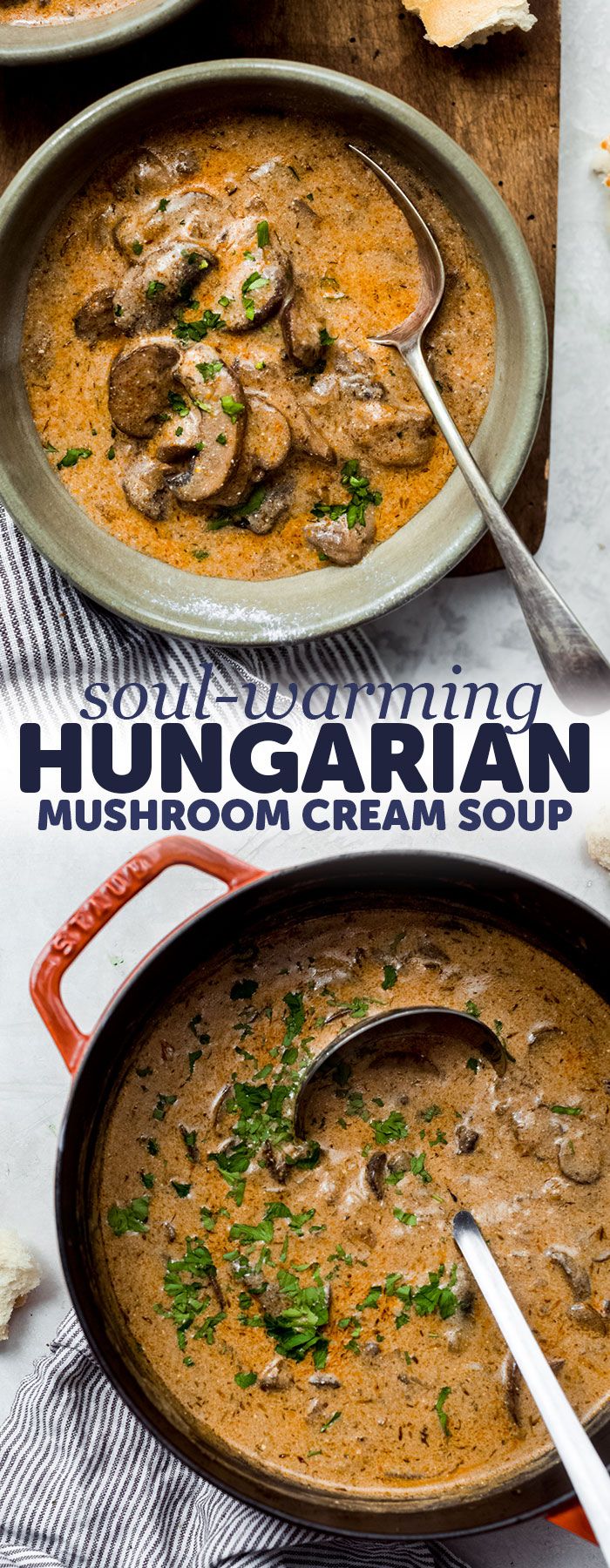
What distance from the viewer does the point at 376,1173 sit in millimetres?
2777

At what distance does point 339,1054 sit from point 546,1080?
0.41m

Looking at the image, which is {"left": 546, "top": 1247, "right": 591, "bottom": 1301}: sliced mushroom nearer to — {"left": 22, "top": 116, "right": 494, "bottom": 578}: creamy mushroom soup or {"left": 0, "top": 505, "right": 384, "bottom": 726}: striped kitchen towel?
{"left": 0, "top": 505, "right": 384, "bottom": 726}: striped kitchen towel

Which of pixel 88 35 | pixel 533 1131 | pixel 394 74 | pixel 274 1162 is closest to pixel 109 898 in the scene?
pixel 274 1162

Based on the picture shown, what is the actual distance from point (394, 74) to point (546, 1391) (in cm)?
255

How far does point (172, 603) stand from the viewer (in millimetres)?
2955

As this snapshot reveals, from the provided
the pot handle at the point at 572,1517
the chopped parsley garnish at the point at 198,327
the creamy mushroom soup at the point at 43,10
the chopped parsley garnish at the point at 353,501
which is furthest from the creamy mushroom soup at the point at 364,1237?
the creamy mushroom soup at the point at 43,10

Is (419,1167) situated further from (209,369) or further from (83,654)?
(209,369)

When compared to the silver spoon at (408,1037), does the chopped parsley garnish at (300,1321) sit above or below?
below

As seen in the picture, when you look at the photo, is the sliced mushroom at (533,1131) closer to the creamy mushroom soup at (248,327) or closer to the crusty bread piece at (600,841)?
the crusty bread piece at (600,841)

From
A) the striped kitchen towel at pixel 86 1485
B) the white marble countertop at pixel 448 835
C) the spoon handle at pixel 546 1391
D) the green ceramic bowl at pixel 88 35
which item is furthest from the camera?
the white marble countertop at pixel 448 835

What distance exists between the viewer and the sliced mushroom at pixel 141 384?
9.44 feet

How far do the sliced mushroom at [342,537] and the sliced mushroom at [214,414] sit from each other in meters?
0.21

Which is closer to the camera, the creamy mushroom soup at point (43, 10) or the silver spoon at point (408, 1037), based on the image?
the silver spoon at point (408, 1037)

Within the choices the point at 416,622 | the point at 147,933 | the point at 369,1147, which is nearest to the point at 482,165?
the point at 416,622
